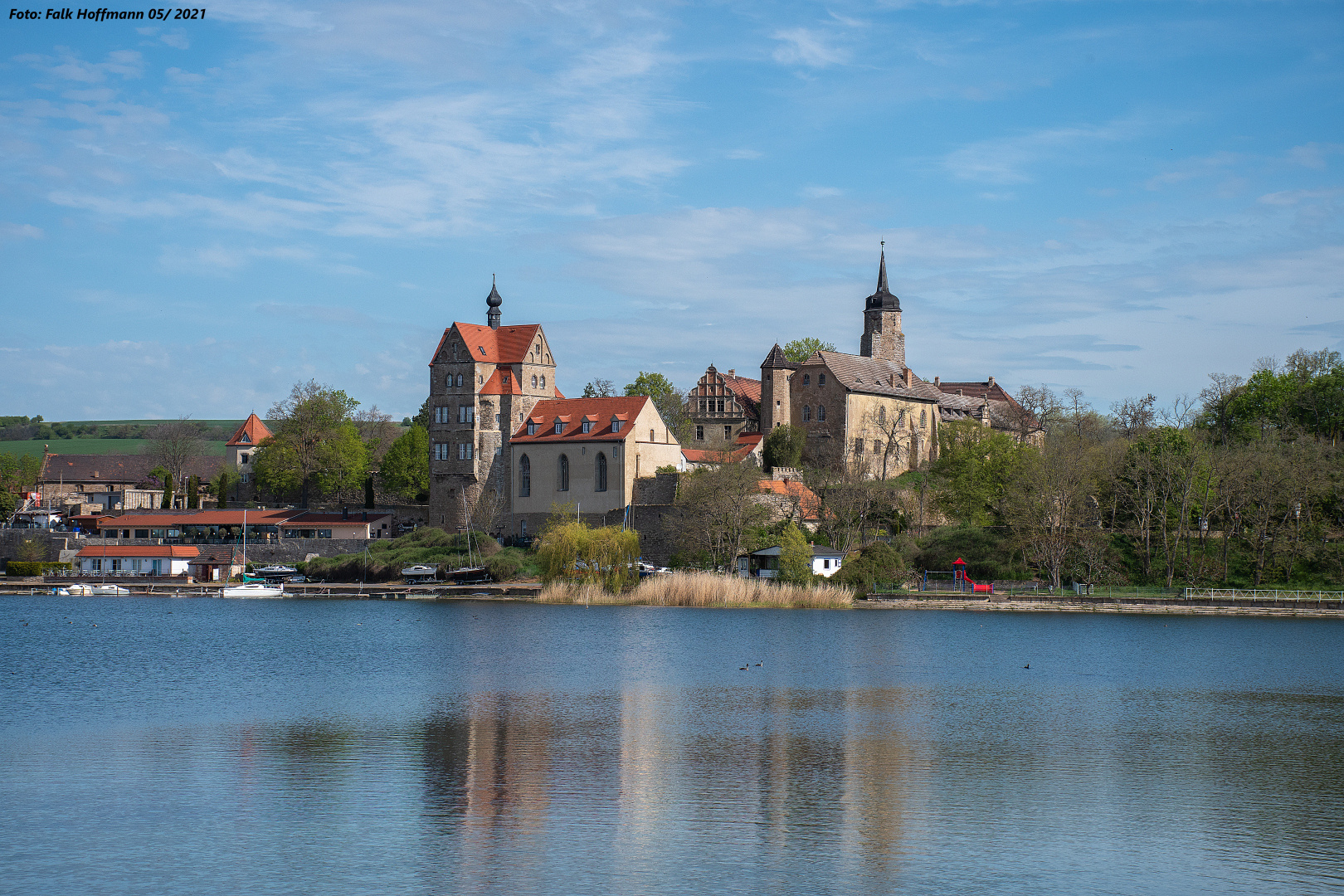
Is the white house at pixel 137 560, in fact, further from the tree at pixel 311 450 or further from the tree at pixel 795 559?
the tree at pixel 795 559

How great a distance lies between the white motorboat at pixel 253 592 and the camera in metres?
70.4

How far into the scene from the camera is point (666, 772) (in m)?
18.5

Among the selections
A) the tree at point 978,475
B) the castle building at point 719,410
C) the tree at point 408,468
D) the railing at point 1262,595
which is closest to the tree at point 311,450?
the tree at point 408,468

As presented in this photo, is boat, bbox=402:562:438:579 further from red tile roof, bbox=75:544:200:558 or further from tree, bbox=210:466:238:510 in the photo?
tree, bbox=210:466:238:510

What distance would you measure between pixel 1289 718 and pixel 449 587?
49.0m

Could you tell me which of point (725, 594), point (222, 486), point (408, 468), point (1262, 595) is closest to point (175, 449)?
point (222, 486)

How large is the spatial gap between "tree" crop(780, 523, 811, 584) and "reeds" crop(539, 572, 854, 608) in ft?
1.45

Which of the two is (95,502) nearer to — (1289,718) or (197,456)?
(197,456)

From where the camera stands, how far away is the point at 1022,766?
64.2 ft

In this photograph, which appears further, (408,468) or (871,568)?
(408,468)

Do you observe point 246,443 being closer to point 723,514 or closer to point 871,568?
point 723,514

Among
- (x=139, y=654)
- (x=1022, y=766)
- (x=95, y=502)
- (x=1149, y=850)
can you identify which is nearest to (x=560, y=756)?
(x=1022, y=766)

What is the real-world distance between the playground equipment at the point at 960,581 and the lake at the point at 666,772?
770 inches

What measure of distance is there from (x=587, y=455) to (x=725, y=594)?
19866 millimetres
